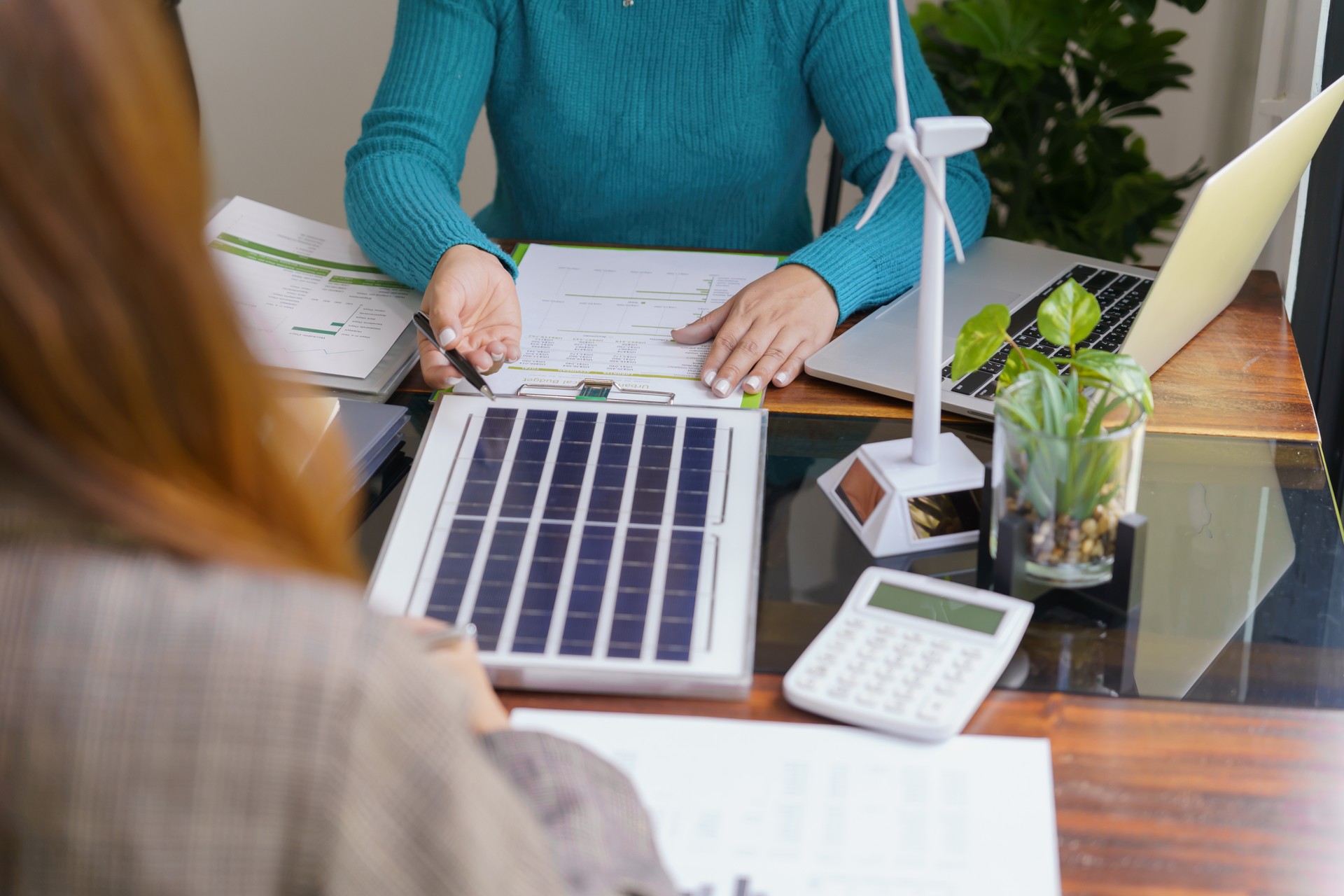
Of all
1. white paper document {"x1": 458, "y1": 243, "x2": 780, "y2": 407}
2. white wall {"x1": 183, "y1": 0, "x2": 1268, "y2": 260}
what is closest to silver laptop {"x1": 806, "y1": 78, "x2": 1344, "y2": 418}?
white paper document {"x1": 458, "y1": 243, "x2": 780, "y2": 407}

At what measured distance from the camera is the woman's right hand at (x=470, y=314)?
1048mm

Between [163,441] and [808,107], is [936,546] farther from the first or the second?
[808,107]

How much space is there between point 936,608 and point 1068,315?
10.2 inches

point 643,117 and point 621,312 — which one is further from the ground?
point 643,117

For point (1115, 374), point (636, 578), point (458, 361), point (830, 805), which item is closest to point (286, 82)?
point (458, 361)

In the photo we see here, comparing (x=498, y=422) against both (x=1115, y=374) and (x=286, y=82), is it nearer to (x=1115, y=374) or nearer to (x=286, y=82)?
(x=1115, y=374)

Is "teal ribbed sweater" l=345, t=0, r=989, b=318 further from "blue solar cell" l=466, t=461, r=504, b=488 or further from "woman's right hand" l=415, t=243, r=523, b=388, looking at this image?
"blue solar cell" l=466, t=461, r=504, b=488

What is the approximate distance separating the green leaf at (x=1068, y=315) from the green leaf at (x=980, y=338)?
0.10 feet

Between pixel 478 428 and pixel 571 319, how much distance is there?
0.24 m

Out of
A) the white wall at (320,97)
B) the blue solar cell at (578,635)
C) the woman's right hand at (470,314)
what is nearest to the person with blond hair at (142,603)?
the blue solar cell at (578,635)

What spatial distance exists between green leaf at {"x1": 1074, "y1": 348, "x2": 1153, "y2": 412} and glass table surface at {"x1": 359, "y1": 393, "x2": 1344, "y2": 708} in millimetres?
140

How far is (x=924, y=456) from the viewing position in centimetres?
89

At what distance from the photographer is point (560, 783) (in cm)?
57

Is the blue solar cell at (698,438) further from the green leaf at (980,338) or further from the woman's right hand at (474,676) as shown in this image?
the woman's right hand at (474,676)
